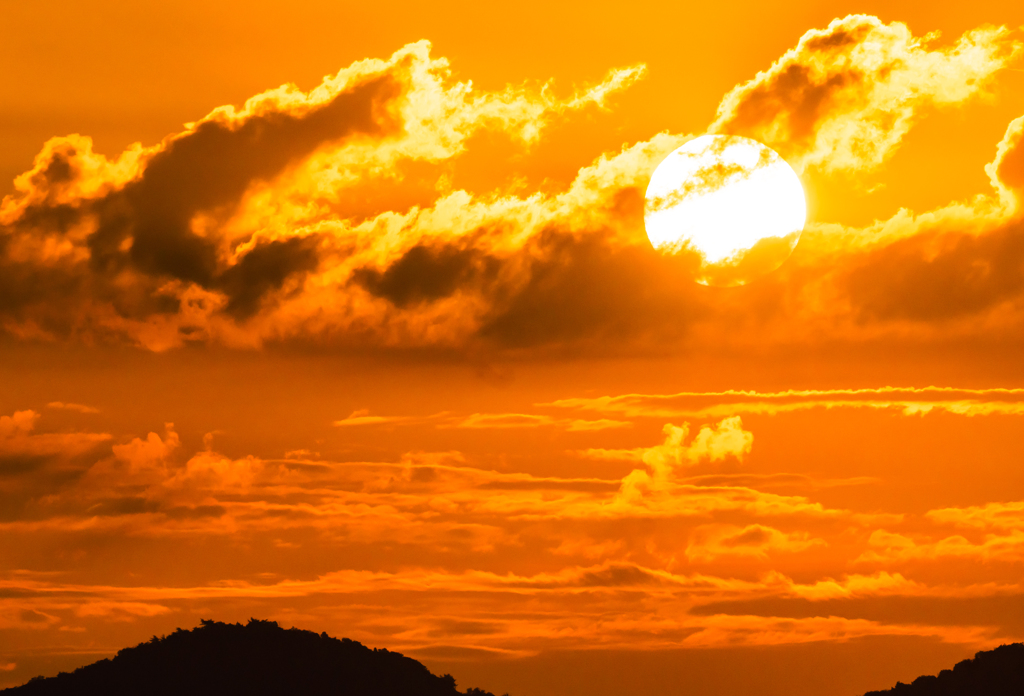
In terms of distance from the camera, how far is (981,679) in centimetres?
17788

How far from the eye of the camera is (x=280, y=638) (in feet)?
630

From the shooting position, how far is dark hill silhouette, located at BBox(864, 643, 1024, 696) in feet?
574

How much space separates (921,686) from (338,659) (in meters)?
81.3

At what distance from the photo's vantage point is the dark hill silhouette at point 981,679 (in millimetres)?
174875

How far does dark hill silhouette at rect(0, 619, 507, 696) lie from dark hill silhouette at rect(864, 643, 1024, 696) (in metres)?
60.7

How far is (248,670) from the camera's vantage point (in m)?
186

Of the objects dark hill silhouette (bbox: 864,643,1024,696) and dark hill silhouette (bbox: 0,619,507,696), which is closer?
dark hill silhouette (bbox: 864,643,1024,696)

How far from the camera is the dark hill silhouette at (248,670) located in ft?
599

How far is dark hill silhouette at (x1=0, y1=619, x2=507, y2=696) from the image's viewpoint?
182625mm

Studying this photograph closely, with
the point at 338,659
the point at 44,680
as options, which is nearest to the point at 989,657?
the point at 338,659

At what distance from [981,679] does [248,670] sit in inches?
3920

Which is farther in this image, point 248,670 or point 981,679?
point 248,670

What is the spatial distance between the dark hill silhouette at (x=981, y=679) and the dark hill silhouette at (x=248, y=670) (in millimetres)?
60683

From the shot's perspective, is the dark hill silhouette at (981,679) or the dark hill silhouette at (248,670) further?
the dark hill silhouette at (248,670)
